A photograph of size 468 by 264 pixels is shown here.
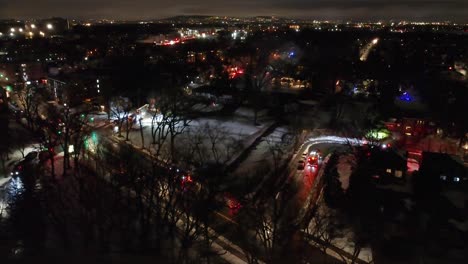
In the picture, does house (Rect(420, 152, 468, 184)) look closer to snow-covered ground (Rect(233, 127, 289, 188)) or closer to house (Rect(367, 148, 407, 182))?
house (Rect(367, 148, 407, 182))

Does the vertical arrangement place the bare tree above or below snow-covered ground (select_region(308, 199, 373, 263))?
above

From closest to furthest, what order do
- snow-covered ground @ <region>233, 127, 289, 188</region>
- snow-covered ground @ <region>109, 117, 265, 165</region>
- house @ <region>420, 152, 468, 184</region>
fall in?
house @ <region>420, 152, 468, 184</region> → snow-covered ground @ <region>233, 127, 289, 188</region> → snow-covered ground @ <region>109, 117, 265, 165</region>

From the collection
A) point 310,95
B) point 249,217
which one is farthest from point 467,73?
point 249,217

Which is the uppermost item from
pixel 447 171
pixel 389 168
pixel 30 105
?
pixel 30 105

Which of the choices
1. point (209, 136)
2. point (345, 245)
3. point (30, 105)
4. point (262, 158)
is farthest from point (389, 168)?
point (30, 105)

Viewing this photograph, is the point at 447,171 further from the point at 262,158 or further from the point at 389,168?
the point at 262,158

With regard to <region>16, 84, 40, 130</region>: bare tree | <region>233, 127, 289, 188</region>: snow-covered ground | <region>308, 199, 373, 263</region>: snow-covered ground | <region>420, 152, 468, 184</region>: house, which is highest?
<region>16, 84, 40, 130</region>: bare tree

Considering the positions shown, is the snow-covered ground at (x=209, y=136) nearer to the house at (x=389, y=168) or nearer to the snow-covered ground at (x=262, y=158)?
the snow-covered ground at (x=262, y=158)

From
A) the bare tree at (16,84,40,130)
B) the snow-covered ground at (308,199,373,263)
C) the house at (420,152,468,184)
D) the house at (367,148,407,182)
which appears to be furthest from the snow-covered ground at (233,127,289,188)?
the bare tree at (16,84,40,130)

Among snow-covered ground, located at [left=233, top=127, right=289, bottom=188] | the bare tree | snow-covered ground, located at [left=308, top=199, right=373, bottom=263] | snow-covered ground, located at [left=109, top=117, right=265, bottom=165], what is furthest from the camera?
the bare tree

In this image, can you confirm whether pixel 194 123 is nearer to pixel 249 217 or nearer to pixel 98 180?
pixel 98 180

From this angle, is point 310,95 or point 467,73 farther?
point 467,73
